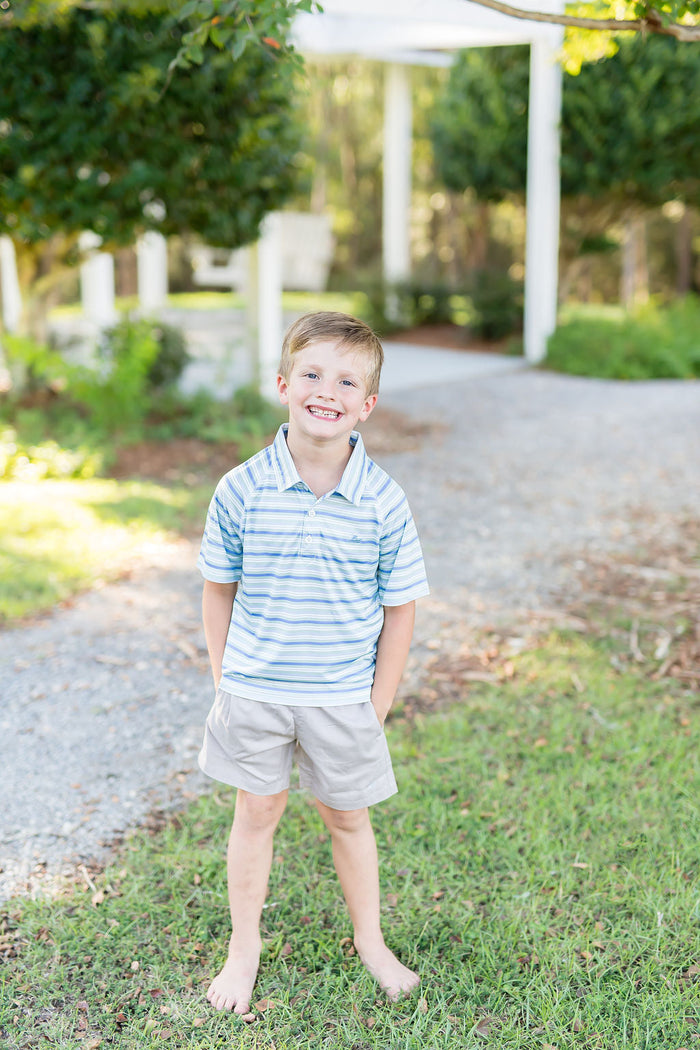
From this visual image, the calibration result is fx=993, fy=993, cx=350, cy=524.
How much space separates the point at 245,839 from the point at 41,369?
489 cm

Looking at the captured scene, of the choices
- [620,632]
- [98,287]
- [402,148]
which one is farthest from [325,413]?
[402,148]

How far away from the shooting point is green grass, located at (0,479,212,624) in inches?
173

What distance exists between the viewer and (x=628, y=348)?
9734mm

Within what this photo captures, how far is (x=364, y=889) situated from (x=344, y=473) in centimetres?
88

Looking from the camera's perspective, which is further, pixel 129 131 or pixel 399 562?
pixel 129 131

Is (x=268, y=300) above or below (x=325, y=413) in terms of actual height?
above

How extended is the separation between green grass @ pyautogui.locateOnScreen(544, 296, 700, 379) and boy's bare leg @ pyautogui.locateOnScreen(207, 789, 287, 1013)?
8.32 metres

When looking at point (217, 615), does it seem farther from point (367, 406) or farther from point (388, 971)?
point (388, 971)

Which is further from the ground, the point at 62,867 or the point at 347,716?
the point at 347,716

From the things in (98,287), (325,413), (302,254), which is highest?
(302,254)

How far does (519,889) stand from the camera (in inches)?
95.6

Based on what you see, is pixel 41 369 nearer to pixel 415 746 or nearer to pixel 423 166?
pixel 415 746

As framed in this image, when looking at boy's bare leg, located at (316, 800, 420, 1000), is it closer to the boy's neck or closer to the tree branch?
the boy's neck

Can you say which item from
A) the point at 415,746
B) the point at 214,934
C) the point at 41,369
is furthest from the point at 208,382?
the point at 214,934
